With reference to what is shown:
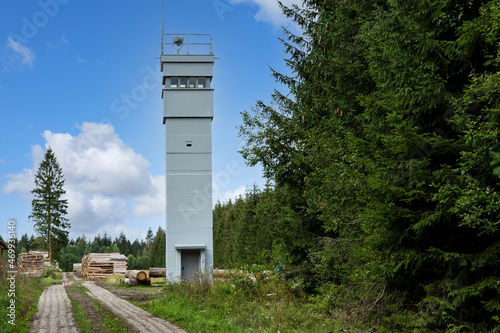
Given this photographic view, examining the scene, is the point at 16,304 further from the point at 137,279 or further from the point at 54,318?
the point at 137,279

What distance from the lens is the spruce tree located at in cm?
5366

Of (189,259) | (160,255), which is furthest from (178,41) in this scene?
(160,255)

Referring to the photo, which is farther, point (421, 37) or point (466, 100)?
point (421, 37)

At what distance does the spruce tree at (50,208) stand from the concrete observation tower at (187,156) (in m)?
32.9

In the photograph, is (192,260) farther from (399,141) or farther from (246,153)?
(399,141)

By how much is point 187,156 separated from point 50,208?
34.7 meters

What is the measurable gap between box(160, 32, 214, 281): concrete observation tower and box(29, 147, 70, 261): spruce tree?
32.9 meters

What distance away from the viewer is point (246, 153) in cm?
1605

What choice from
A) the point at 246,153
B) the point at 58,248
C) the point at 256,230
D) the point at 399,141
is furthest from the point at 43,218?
the point at 399,141

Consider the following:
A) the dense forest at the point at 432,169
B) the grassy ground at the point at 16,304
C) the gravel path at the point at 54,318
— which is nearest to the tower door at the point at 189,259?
the gravel path at the point at 54,318

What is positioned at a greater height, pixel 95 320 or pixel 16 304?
pixel 16 304

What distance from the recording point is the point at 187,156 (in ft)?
91.8

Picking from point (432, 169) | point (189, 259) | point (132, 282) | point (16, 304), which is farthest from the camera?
point (132, 282)

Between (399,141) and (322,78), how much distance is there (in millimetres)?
6661
